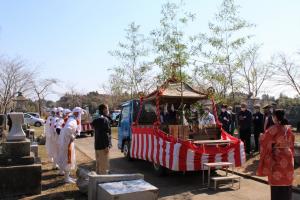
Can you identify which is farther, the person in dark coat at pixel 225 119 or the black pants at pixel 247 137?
the person in dark coat at pixel 225 119

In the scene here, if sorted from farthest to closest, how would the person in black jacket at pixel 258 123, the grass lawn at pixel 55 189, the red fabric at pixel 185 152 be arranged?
1. the person in black jacket at pixel 258 123
2. the red fabric at pixel 185 152
3. the grass lawn at pixel 55 189

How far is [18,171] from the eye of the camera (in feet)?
26.8

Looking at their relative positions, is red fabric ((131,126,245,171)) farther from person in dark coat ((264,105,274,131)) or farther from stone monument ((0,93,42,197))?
stone monument ((0,93,42,197))

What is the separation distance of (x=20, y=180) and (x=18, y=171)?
19cm

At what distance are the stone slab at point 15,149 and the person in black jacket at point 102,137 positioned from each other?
1569 millimetres

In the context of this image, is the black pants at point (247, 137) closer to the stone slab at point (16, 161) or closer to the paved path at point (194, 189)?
the paved path at point (194, 189)

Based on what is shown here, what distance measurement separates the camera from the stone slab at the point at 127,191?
5901 mm

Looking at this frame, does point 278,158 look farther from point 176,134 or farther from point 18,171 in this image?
point 18,171

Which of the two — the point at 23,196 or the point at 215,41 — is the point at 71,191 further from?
the point at 215,41

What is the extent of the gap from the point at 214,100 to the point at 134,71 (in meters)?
12.9

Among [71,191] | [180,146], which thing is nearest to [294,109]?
[180,146]

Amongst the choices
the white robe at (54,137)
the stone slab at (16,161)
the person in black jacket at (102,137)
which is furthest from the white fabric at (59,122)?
the stone slab at (16,161)

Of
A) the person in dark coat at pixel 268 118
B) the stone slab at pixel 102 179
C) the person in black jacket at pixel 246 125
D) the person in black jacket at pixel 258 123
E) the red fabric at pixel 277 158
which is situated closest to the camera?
the red fabric at pixel 277 158

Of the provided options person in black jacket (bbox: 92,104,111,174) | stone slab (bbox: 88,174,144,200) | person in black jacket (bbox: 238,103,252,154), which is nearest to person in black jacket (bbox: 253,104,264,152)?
person in black jacket (bbox: 238,103,252,154)
